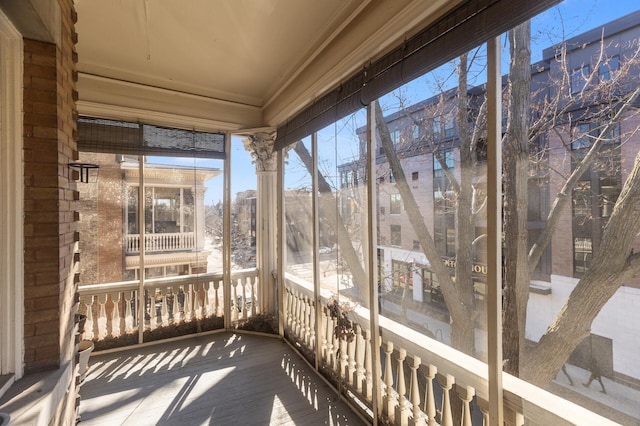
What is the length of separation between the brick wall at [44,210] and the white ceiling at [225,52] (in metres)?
1.06

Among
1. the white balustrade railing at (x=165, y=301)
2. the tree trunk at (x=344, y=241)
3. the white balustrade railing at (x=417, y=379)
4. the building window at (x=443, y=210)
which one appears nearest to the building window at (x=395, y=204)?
the building window at (x=443, y=210)

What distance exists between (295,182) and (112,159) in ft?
7.09

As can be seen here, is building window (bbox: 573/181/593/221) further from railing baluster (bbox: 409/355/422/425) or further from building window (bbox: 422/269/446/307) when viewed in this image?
railing baluster (bbox: 409/355/422/425)

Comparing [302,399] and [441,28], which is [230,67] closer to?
[441,28]

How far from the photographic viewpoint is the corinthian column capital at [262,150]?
392cm

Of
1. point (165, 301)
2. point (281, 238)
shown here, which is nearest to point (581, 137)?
point (281, 238)

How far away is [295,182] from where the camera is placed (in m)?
3.30

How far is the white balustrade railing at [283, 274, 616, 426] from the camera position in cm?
120

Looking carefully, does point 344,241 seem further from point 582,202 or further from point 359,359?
point 582,202

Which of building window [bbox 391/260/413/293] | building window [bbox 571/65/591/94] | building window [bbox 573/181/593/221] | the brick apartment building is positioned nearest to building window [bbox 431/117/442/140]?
the brick apartment building

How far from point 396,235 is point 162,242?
3.03 meters

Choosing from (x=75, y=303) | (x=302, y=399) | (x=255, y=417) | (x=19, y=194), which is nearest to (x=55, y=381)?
(x=75, y=303)

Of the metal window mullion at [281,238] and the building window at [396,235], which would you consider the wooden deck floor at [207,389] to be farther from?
the building window at [396,235]

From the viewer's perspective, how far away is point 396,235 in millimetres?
1912
